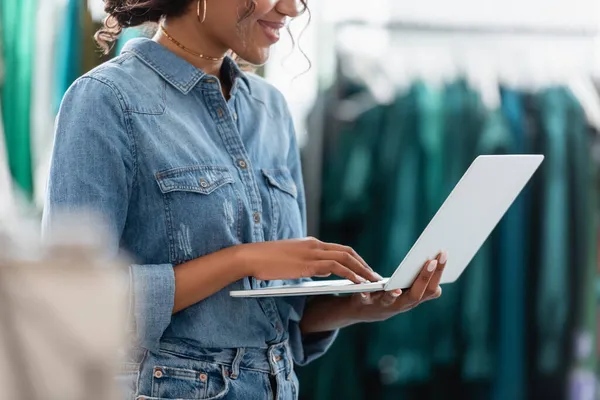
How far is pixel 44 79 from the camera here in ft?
7.08

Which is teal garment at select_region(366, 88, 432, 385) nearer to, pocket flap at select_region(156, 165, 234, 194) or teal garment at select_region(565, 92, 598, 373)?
teal garment at select_region(565, 92, 598, 373)

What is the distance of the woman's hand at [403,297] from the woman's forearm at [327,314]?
0.04ft

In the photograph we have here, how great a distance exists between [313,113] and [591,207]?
2.67ft

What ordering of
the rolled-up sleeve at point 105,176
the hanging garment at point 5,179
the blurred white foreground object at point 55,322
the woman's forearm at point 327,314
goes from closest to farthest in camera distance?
the blurred white foreground object at point 55,322 → the rolled-up sleeve at point 105,176 → the woman's forearm at point 327,314 → the hanging garment at point 5,179

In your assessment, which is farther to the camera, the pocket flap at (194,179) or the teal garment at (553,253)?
the teal garment at (553,253)

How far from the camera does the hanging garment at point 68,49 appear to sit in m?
2.15

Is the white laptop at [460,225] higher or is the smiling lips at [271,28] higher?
the smiling lips at [271,28]

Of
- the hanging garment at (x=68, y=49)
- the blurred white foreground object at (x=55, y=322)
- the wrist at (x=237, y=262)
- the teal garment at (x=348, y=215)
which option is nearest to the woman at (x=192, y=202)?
the wrist at (x=237, y=262)

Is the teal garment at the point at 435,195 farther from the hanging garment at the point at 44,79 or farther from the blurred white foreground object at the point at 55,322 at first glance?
the blurred white foreground object at the point at 55,322

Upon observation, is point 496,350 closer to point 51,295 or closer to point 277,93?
point 277,93

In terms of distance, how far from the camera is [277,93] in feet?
4.87

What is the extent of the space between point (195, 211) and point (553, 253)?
1.56 metres

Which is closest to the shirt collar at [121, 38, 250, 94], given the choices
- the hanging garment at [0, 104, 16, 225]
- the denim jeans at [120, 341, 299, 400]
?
the denim jeans at [120, 341, 299, 400]

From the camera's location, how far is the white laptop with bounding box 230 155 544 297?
1.14 meters
